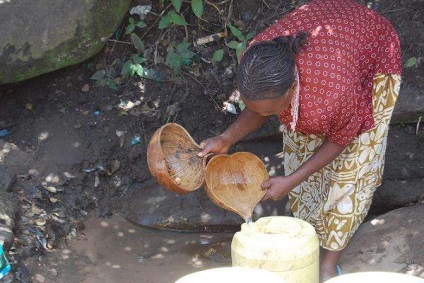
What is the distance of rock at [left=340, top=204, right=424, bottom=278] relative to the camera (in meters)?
3.26

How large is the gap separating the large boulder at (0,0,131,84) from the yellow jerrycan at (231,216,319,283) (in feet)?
7.53

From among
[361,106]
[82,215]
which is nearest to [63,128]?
[82,215]

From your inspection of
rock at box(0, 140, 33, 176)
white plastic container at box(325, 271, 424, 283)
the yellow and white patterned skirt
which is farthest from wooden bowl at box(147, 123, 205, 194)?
rock at box(0, 140, 33, 176)

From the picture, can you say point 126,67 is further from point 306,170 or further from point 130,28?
point 306,170

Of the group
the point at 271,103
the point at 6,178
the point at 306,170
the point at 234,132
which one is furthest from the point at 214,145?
the point at 6,178

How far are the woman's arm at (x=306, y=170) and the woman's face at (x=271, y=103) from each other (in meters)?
0.35

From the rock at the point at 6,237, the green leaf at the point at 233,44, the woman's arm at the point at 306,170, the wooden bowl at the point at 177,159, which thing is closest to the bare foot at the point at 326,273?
the woman's arm at the point at 306,170

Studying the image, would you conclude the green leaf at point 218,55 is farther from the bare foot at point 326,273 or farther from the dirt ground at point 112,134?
the bare foot at point 326,273

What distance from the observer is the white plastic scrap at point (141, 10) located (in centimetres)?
455

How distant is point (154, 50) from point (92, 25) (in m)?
0.45

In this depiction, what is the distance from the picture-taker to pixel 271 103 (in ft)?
8.09

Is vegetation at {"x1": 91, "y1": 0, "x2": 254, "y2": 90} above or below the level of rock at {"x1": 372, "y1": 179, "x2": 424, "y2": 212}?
above

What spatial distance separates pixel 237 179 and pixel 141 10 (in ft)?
6.21

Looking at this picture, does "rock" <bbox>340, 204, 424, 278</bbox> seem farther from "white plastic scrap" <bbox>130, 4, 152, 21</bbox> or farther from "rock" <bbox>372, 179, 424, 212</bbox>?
"white plastic scrap" <bbox>130, 4, 152, 21</bbox>
